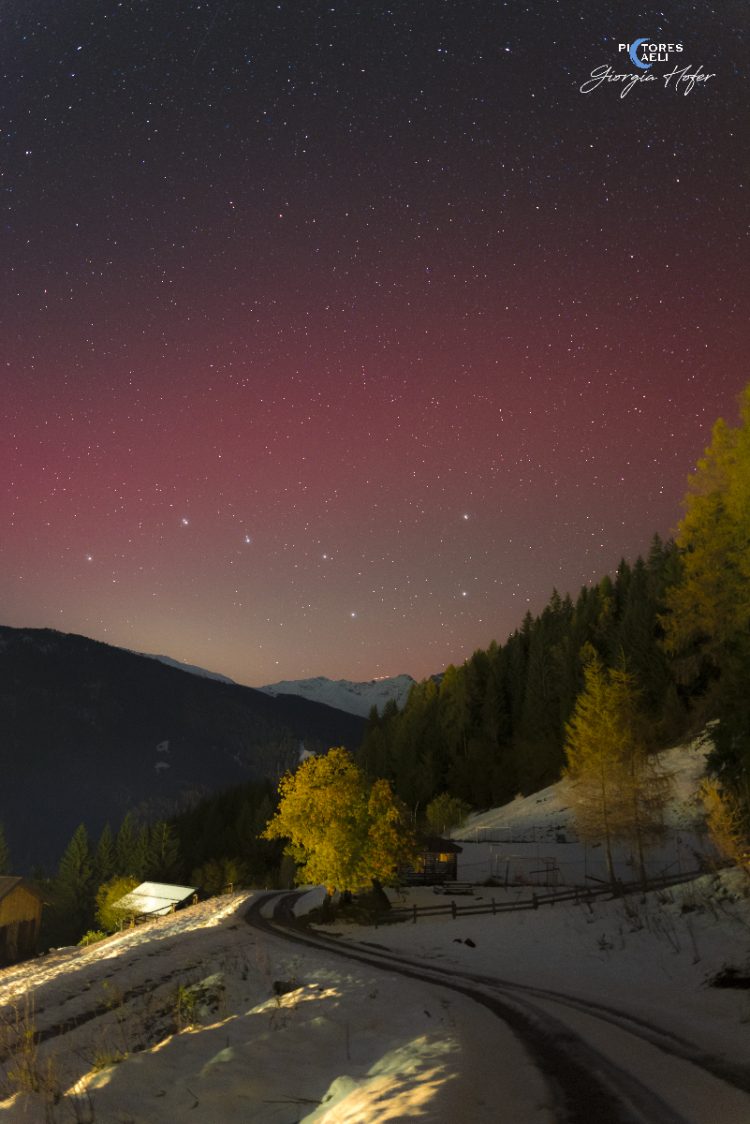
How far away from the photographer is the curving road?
7887 millimetres

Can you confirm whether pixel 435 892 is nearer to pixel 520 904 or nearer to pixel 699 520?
pixel 520 904

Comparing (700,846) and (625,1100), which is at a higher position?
(625,1100)

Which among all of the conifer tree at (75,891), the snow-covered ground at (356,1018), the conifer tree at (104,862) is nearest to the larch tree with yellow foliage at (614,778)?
the snow-covered ground at (356,1018)

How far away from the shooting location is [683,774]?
57719 mm

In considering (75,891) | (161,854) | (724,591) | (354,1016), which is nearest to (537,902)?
(724,591)

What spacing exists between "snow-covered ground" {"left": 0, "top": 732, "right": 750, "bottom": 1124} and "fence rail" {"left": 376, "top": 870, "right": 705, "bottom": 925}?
2.32 m

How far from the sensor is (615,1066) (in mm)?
9961

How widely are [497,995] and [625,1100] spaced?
1011 cm

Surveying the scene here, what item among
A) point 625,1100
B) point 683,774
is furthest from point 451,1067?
point 683,774

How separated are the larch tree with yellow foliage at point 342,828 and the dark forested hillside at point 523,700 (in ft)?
134

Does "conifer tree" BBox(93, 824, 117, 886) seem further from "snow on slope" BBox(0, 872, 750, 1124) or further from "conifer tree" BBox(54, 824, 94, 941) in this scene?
"snow on slope" BBox(0, 872, 750, 1124)

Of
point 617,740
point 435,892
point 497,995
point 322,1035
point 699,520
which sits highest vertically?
point 699,520

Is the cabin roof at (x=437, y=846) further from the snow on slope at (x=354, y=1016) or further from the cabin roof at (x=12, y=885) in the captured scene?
the cabin roof at (x=12, y=885)

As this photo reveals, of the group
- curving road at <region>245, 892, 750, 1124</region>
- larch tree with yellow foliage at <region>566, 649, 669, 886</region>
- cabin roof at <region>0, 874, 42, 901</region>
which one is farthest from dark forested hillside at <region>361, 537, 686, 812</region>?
curving road at <region>245, 892, 750, 1124</region>
